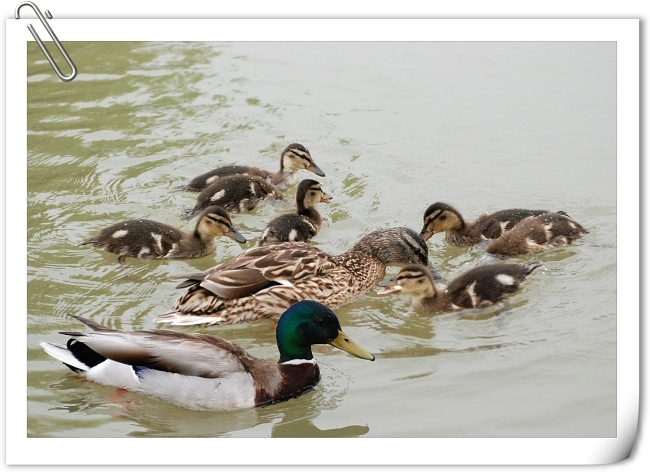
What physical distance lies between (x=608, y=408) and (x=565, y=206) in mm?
2355

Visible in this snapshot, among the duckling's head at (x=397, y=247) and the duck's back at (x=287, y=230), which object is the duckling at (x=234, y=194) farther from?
the duckling's head at (x=397, y=247)

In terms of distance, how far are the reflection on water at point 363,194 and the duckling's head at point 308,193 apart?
0.20 metres

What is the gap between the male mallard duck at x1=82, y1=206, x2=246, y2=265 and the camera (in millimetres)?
6664

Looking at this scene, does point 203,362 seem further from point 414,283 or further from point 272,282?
point 414,283

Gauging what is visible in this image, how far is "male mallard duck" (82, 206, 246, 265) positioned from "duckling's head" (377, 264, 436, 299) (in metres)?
1.14

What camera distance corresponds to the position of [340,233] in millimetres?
7172

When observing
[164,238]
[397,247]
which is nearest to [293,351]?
[397,247]

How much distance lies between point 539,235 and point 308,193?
56.0 inches

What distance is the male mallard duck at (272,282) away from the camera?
19.5ft

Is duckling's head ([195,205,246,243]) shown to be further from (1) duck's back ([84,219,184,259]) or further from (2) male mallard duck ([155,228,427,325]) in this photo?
(2) male mallard duck ([155,228,427,325])
